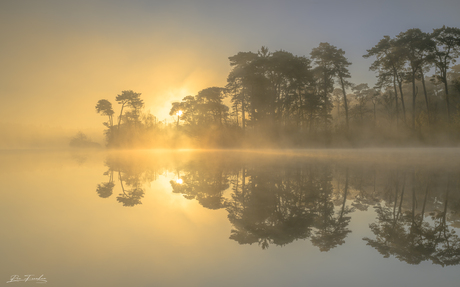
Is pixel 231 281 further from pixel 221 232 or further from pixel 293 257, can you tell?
pixel 221 232

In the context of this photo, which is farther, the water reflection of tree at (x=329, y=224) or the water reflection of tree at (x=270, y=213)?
the water reflection of tree at (x=270, y=213)

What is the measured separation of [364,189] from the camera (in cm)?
557

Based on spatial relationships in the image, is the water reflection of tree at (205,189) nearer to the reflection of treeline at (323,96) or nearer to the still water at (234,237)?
the still water at (234,237)

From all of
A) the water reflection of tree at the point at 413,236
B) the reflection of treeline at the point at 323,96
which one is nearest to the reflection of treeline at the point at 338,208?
the water reflection of tree at the point at 413,236

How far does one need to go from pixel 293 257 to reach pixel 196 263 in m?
1.02

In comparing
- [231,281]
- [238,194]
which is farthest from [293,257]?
[238,194]

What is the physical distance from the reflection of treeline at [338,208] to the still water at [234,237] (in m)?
0.02

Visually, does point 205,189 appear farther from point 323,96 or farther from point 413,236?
point 323,96

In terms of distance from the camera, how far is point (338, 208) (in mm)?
4180

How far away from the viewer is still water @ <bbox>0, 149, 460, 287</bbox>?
2.15 m

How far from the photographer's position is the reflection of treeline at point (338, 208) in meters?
2.83

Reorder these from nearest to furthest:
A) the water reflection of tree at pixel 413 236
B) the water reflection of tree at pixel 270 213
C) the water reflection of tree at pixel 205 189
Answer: the water reflection of tree at pixel 413 236, the water reflection of tree at pixel 270 213, the water reflection of tree at pixel 205 189

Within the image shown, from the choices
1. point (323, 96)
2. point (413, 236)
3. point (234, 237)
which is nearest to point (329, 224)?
point (413, 236)

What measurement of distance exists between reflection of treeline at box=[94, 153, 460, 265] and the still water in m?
0.02
